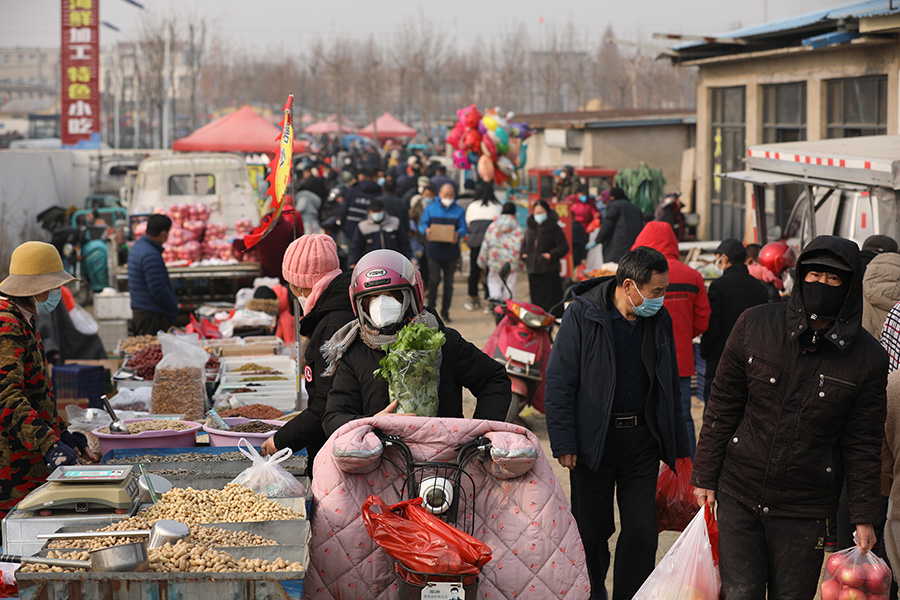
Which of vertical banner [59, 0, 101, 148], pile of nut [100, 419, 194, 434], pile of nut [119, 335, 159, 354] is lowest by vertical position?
pile of nut [100, 419, 194, 434]

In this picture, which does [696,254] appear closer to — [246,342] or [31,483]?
[246,342]

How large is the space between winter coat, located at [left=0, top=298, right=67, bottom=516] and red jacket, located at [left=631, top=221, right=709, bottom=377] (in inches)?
156

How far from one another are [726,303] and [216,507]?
4.63m

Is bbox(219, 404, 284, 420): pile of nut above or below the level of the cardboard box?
below

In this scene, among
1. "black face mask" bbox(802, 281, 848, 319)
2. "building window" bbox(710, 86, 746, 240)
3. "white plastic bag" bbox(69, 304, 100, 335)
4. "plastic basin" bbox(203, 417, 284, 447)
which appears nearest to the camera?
"black face mask" bbox(802, 281, 848, 319)

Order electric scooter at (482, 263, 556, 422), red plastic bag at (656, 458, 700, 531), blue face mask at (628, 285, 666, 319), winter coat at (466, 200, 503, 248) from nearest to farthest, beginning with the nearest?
blue face mask at (628, 285, 666, 319), red plastic bag at (656, 458, 700, 531), electric scooter at (482, 263, 556, 422), winter coat at (466, 200, 503, 248)

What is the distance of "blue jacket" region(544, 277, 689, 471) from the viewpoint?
15.8ft

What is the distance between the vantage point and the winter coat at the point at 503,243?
13648mm

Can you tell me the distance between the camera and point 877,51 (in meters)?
13.3

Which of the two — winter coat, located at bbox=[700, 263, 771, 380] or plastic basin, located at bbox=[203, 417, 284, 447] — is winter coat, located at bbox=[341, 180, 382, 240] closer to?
winter coat, located at bbox=[700, 263, 771, 380]

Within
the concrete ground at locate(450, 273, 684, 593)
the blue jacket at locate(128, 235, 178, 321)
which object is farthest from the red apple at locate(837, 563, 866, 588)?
the blue jacket at locate(128, 235, 178, 321)

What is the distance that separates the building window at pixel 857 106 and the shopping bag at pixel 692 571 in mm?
10557

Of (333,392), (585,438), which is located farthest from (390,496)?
(585,438)

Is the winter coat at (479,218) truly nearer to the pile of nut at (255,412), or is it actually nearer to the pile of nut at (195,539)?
the pile of nut at (255,412)
